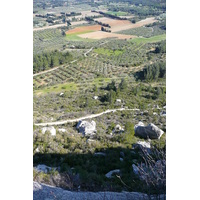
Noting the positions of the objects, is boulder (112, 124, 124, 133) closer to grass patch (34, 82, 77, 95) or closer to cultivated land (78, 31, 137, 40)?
grass patch (34, 82, 77, 95)

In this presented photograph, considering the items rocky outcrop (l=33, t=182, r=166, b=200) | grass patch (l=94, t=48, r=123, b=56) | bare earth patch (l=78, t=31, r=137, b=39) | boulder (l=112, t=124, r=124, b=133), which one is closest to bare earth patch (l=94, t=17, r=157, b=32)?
bare earth patch (l=78, t=31, r=137, b=39)

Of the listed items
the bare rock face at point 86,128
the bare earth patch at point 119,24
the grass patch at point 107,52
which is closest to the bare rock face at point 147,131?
A: the bare rock face at point 86,128

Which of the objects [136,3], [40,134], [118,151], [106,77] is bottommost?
[118,151]

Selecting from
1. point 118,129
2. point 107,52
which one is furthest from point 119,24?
point 118,129
